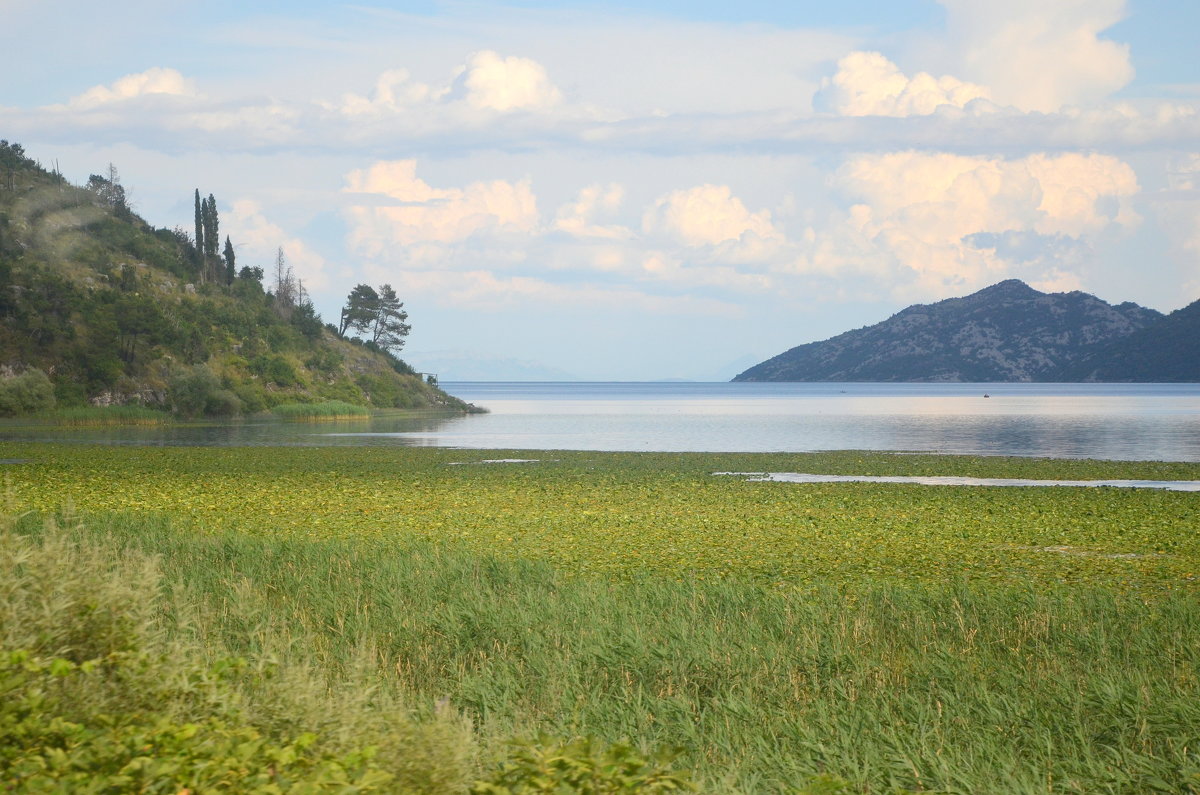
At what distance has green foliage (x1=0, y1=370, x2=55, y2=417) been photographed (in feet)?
226

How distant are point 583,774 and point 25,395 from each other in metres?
74.4

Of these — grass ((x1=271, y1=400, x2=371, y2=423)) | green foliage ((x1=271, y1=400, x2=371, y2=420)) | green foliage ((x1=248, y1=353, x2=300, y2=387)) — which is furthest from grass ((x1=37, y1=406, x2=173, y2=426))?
green foliage ((x1=248, y1=353, x2=300, y2=387))

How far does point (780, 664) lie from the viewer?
9992 millimetres

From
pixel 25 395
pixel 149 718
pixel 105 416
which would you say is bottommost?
pixel 149 718

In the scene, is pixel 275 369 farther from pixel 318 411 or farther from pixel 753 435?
pixel 753 435

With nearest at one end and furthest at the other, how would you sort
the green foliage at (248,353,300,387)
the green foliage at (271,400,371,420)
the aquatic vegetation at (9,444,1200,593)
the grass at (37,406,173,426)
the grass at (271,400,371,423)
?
the aquatic vegetation at (9,444,1200,593) → the grass at (37,406,173,426) → the grass at (271,400,371,423) → the green foliage at (271,400,371,420) → the green foliage at (248,353,300,387)

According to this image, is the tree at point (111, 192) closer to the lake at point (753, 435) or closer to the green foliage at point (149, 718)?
the lake at point (753, 435)

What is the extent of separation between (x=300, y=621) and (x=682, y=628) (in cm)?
413

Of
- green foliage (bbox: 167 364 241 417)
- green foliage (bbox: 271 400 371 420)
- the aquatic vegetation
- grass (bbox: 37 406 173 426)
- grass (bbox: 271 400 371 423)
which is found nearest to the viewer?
the aquatic vegetation

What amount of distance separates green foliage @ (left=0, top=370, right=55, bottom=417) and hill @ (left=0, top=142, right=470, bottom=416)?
96mm

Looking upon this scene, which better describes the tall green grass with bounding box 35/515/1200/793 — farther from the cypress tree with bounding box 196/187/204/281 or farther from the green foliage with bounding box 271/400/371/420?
the cypress tree with bounding box 196/187/204/281

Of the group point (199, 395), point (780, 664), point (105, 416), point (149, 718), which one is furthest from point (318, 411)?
point (149, 718)

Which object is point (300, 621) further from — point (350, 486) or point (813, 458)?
point (813, 458)

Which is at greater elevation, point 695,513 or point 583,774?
point 583,774
